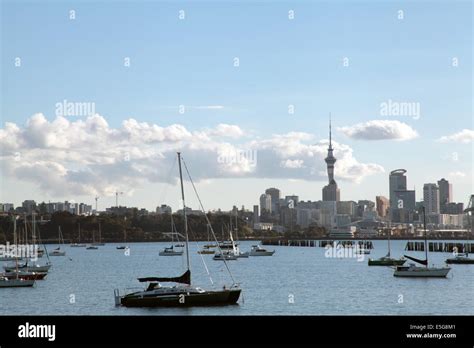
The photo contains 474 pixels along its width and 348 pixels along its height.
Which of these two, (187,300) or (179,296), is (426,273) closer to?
(187,300)

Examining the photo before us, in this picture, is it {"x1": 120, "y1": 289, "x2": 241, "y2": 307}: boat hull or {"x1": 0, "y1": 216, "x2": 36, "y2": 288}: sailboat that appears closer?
{"x1": 120, "y1": 289, "x2": 241, "y2": 307}: boat hull

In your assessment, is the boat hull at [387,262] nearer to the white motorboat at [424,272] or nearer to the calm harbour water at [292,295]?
the calm harbour water at [292,295]

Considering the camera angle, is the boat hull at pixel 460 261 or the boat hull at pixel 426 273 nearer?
the boat hull at pixel 426 273

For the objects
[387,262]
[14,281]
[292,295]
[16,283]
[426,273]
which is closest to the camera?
[292,295]

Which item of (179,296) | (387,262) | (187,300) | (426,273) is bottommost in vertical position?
(387,262)

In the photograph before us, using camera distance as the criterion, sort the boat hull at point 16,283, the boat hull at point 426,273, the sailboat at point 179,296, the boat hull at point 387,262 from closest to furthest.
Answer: the sailboat at point 179,296 < the boat hull at point 16,283 < the boat hull at point 426,273 < the boat hull at point 387,262

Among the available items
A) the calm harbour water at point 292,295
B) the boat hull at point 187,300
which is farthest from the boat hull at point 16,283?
the boat hull at point 187,300

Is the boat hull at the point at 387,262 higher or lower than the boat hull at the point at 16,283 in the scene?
lower

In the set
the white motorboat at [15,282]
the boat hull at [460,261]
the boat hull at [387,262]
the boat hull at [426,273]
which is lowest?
the boat hull at [460,261]

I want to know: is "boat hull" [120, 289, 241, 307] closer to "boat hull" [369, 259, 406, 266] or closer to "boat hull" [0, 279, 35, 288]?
"boat hull" [0, 279, 35, 288]

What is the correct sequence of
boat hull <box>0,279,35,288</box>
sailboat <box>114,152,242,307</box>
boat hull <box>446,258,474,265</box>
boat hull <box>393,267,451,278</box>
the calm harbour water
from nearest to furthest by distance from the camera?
sailboat <box>114,152,242,307</box>
the calm harbour water
boat hull <box>0,279,35,288</box>
boat hull <box>393,267,451,278</box>
boat hull <box>446,258,474,265</box>

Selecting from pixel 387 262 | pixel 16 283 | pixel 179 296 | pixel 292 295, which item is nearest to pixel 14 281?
pixel 16 283

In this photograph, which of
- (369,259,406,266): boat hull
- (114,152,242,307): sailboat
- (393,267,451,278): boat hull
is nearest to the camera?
(114,152,242,307): sailboat

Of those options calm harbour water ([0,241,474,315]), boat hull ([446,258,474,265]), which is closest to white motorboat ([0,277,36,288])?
calm harbour water ([0,241,474,315])
